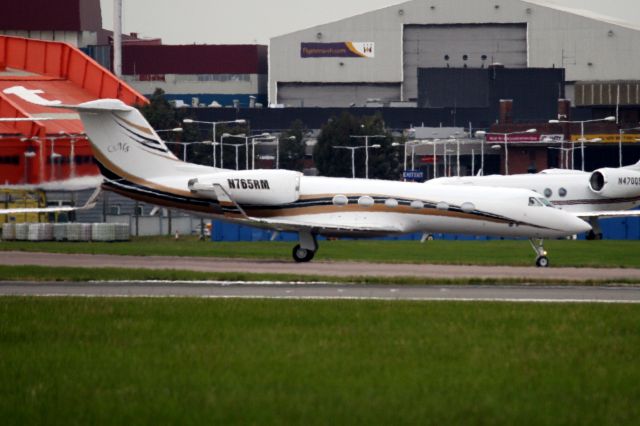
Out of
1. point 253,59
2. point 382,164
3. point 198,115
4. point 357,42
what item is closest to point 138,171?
point 382,164

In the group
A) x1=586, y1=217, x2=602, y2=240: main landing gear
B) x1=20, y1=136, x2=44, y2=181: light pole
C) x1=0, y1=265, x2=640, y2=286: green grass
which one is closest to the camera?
x1=0, y1=265, x2=640, y2=286: green grass

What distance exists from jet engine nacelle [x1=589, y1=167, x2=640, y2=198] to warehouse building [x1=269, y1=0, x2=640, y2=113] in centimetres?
9961

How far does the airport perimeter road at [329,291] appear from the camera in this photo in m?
28.4

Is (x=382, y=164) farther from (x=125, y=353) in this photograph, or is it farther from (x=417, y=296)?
(x=125, y=353)

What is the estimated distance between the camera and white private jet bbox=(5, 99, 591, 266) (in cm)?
4553

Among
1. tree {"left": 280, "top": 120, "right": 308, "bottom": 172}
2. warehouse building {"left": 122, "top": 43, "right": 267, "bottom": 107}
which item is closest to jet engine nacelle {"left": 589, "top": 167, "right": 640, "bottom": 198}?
tree {"left": 280, "top": 120, "right": 308, "bottom": 172}

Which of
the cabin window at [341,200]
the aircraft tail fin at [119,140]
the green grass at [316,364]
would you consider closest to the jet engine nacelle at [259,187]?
the cabin window at [341,200]

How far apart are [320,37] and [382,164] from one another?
48221 mm

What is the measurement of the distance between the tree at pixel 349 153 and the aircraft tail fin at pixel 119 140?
277 feet

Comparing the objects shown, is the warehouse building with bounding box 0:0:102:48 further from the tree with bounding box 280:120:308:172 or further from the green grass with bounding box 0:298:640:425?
the green grass with bounding box 0:298:640:425

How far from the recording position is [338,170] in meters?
131

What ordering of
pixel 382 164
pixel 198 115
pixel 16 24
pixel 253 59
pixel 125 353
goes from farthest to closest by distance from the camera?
pixel 253 59 → pixel 16 24 → pixel 198 115 → pixel 382 164 → pixel 125 353

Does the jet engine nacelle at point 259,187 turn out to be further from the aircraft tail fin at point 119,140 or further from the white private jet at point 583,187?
the white private jet at point 583,187

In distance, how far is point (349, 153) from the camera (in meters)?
132
